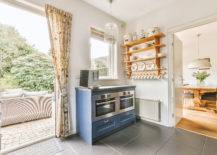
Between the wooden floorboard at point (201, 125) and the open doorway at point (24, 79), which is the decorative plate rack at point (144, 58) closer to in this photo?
the wooden floorboard at point (201, 125)

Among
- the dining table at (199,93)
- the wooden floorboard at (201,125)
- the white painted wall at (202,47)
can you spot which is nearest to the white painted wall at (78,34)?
the wooden floorboard at (201,125)

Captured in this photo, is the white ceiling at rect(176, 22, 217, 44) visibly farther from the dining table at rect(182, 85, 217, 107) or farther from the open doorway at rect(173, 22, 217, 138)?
the dining table at rect(182, 85, 217, 107)

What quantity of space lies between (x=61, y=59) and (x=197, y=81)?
5509 millimetres

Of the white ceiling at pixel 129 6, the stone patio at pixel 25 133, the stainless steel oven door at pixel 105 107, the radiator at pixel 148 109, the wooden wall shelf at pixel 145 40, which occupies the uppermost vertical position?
the white ceiling at pixel 129 6

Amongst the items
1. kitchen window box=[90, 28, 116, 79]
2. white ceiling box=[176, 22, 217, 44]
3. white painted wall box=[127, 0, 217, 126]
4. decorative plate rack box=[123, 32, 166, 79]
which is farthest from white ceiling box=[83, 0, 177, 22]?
white ceiling box=[176, 22, 217, 44]

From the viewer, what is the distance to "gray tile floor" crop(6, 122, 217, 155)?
209 cm

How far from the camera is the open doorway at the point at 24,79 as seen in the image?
8.21ft

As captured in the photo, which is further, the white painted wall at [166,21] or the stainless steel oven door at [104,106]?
the white painted wall at [166,21]

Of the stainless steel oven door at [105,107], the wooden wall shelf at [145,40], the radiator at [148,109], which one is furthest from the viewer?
the radiator at [148,109]

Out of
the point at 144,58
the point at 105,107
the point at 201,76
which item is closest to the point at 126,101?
the point at 105,107

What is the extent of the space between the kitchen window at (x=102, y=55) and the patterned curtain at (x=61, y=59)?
0.82 metres

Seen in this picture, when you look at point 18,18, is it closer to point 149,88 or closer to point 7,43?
point 7,43

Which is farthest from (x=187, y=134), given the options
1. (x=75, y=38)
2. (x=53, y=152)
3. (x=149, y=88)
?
(x=75, y=38)

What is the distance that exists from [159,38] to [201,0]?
102cm
